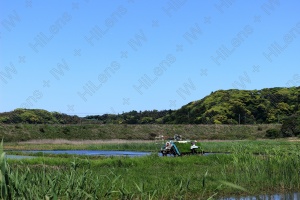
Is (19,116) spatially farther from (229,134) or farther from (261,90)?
(261,90)

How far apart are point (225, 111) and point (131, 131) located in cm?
1991

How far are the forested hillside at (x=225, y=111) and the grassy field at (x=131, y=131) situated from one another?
9.72 meters

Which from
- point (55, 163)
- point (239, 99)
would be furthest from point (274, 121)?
point (55, 163)

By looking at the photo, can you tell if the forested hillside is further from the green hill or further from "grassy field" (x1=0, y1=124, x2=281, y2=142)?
"grassy field" (x1=0, y1=124, x2=281, y2=142)

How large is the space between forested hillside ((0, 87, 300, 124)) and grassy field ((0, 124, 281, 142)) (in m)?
9.72

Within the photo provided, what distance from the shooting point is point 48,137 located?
54750 millimetres

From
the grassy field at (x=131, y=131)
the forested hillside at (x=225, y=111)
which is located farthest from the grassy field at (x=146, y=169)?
the forested hillside at (x=225, y=111)

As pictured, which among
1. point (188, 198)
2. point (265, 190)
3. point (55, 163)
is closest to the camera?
point (188, 198)

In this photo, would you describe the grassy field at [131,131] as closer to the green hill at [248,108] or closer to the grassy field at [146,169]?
the grassy field at [146,169]

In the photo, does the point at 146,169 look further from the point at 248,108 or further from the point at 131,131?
the point at 248,108

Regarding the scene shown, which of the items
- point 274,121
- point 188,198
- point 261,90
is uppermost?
point 261,90

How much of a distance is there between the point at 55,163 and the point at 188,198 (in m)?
10.3

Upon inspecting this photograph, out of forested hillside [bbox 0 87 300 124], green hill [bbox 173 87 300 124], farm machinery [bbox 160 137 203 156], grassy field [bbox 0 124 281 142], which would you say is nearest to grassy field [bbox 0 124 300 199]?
grassy field [bbox 0 124 281 142]

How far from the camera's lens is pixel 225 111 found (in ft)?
241
